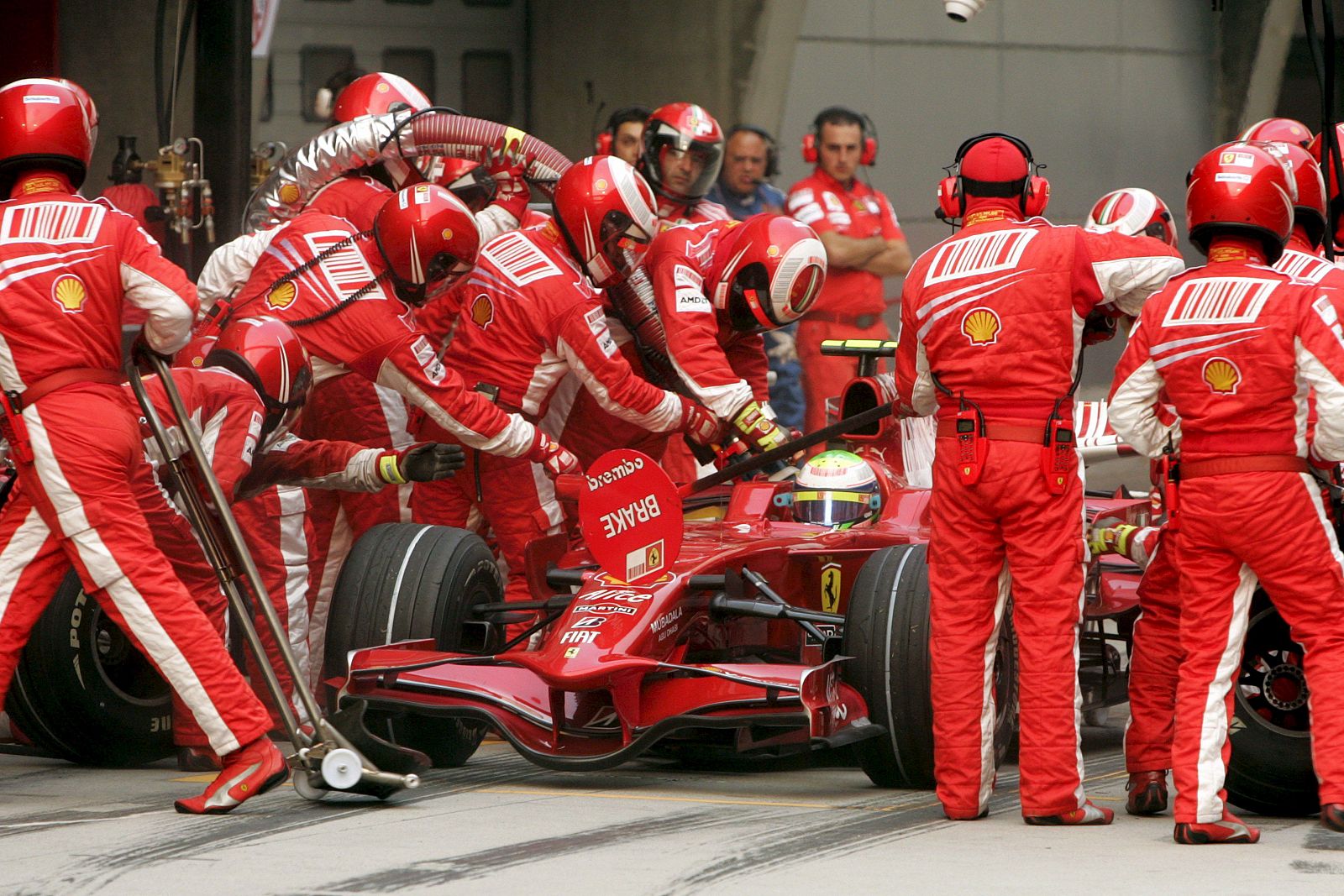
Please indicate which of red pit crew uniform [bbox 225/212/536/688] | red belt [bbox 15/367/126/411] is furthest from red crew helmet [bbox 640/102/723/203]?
red belt [bbox 15/367/126/411]

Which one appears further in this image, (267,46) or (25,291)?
(267,46)

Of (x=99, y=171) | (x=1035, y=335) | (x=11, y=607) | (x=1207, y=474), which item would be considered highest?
(x=99, y=171)

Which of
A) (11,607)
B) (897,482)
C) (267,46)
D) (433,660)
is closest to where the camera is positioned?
(11,607)

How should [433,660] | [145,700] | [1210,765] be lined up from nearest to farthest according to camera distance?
[1210,765]
[433,660]
[145,700]

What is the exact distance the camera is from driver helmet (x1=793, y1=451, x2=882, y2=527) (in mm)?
7512

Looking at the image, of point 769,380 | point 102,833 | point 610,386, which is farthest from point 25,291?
point 769,380

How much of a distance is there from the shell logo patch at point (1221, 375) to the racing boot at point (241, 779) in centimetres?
286

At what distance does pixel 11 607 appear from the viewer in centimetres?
607

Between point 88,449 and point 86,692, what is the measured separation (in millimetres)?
1250

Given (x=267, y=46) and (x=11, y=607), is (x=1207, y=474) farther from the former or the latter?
(x=267, y=46)

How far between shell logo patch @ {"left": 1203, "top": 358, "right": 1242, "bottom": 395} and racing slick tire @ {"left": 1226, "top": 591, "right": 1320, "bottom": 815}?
0.69 metres

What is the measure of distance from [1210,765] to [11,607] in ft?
11.3

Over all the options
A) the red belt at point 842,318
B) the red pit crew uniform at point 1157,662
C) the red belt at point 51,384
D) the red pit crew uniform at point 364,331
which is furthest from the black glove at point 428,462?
the red belt at point 842,318

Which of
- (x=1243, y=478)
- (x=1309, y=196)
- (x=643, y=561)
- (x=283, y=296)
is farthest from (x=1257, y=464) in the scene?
(x=283, y=296)
